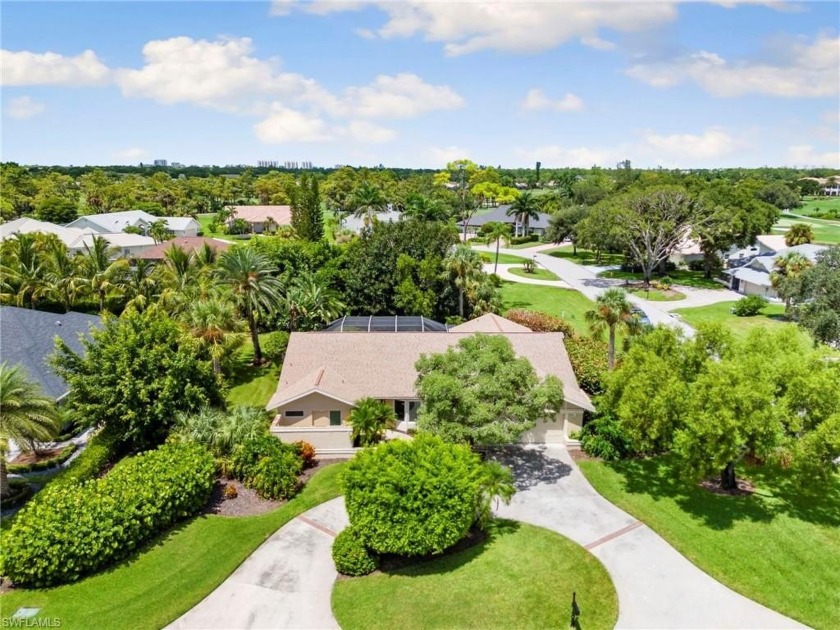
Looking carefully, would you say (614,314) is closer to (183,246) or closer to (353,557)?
(353,557)

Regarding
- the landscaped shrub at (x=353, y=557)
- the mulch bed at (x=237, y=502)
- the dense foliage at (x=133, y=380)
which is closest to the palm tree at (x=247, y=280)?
the dense foliage at (x=133, y=380)

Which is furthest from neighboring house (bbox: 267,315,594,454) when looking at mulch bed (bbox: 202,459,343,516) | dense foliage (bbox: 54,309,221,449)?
dense foliage (bbox: 54,309,221,449)

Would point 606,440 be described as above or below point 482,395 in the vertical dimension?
below

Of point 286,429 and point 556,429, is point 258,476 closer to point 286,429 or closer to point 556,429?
point 286,429

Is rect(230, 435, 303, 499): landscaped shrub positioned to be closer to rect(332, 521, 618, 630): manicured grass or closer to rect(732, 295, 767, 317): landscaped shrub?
rect(332, 521, 618, 630): manicured grass

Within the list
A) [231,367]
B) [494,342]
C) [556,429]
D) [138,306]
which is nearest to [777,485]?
[556,429]

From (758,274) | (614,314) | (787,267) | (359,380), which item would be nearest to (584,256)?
(758,274)
